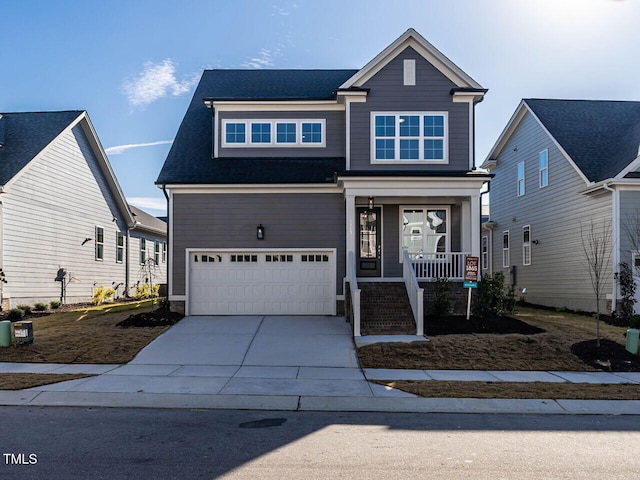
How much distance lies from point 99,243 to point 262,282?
11.1 m

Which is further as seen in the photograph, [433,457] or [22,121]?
[22,121]

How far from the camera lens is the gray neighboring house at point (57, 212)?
18797 millimetres

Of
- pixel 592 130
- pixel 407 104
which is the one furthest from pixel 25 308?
pixel 592 130

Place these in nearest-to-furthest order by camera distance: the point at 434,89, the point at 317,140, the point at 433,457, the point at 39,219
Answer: the point at 433,457
the point at 434,89
the point at 317,140
the point at 39,219

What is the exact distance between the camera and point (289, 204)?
17.4 metres

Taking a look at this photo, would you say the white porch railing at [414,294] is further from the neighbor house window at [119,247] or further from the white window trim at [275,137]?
the neighbor house window at [119,247]

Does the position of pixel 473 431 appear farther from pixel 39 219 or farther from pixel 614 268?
pixel 39 219

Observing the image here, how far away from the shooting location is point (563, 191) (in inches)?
822

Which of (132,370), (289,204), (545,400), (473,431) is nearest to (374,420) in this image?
(473,431)

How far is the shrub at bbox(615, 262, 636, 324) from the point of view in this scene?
17.2 metres

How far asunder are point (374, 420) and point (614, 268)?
1320 centimetres

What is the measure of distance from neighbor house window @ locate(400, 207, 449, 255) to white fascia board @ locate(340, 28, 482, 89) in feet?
13.6

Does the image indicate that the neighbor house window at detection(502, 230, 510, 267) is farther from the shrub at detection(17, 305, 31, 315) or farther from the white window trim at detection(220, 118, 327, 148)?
the shrub at detection(17, 305, 31, 315)

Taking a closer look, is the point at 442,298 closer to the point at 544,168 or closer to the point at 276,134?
the point at 276,134
